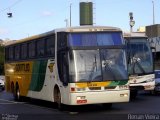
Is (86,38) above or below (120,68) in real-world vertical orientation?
above

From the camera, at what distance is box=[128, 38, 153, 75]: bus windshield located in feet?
78.7

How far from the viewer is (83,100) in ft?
56.5

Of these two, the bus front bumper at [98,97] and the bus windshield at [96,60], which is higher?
the bus windshield at [96,60]

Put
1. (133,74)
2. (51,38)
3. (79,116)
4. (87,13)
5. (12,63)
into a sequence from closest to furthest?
1. (79,116)
2. (51,38)
3. (133,74)
4. (12,63)
5. (87,13)

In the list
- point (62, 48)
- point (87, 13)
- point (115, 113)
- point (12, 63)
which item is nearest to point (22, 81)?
point (12, 63)

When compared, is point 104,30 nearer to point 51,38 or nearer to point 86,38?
point 86,38

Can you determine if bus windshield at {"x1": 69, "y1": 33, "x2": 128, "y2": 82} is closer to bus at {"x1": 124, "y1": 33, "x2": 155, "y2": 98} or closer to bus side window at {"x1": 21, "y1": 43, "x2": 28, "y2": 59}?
bus at {"x1": 124, "y1": 33, "x2": 155, "y2": 98}

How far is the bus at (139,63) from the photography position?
23766 mm

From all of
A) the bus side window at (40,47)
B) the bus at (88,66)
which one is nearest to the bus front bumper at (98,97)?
the bus at (88,66)

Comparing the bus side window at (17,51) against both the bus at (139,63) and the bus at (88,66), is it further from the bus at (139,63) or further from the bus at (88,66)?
→ the bus at (88,66)

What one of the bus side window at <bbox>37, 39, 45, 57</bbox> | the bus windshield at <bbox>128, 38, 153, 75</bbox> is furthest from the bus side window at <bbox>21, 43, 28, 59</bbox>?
the bus windshield at <bbox>128, 38, 153, 75</bbox>

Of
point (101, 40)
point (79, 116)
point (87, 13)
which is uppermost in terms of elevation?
point (87, 13)

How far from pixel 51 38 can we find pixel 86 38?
2.28 m

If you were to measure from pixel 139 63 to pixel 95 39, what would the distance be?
6734 mm
